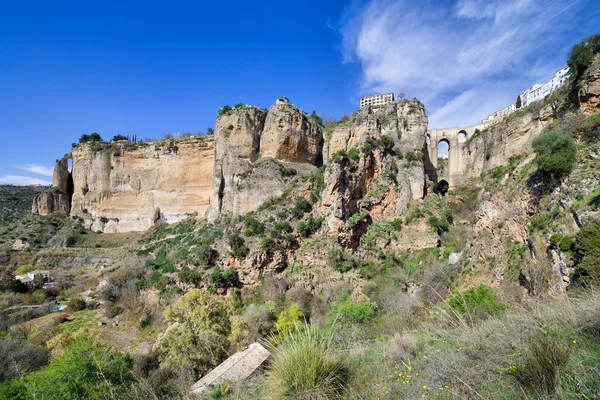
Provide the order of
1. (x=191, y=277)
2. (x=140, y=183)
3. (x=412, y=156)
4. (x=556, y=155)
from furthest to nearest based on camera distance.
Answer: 1. (x=140, y=183)
2. (x=412, y=156)
3. (x=191, y=277)
4. (x=556, y=155)

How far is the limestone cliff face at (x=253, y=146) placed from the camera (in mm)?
26925

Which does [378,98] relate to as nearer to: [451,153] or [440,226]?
[451,153]

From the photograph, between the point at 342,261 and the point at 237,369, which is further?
the point at 342,261

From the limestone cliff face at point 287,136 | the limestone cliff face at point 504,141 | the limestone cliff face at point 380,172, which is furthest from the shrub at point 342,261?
the limestone cliff face at point 504,141

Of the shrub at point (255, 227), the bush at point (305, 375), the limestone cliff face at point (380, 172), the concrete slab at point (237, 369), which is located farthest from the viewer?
the limestone cliff face at point (380, 172)

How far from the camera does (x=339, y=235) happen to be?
2009 cm

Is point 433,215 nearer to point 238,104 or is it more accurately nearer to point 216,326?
point 216,326

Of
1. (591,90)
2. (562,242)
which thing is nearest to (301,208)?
(562,242)

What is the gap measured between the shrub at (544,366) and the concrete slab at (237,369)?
12.9 ft

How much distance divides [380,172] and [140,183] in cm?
2995

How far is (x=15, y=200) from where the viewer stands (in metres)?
45.9

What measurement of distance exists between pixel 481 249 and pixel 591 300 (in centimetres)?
1161

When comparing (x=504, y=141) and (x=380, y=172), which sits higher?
(x=504, y=141)

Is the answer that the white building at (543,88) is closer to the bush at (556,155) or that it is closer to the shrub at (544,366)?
the bush at (556,155)
